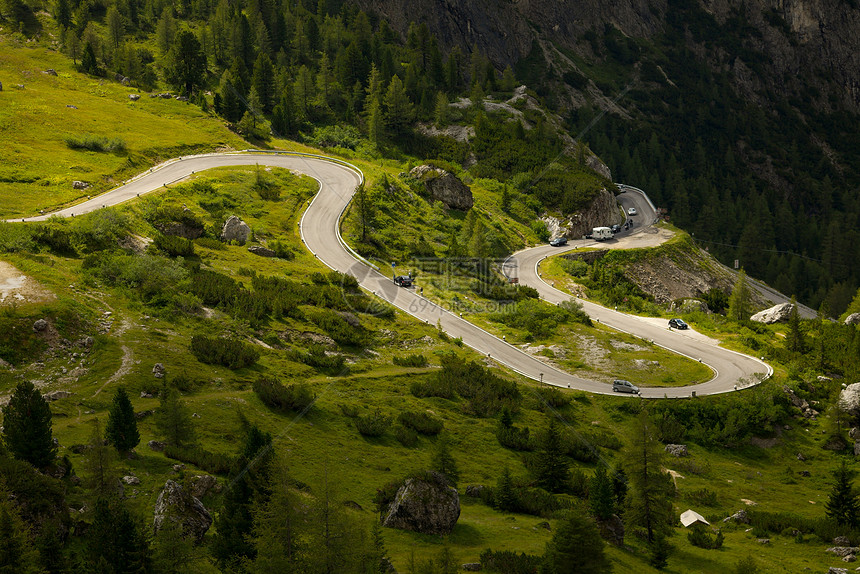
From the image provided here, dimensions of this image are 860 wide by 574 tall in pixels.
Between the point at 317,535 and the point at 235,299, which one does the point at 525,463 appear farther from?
the point at 235,299

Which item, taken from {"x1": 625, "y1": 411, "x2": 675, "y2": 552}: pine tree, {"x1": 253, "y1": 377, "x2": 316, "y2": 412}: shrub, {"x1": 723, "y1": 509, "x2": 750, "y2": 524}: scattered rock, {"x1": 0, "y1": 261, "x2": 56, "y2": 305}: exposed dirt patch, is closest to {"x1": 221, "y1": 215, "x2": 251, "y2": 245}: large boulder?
{"x1": 0, "y1": 261, "x2": 56, "y2": 305}: exposed dirt patch

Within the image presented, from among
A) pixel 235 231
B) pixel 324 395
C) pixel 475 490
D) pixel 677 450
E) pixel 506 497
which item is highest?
pixel 506 497

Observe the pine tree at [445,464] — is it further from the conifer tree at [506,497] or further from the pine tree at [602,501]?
the pine tree at [602,501]

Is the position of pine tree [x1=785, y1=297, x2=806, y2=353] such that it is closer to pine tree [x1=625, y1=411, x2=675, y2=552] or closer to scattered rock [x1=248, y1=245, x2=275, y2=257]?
pine tree [x1=625, y1=411, x2=675, y2=552]

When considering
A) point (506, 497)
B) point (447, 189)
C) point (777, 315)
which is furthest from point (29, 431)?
point (777, 315)

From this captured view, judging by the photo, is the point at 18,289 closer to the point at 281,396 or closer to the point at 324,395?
the point at 281,396

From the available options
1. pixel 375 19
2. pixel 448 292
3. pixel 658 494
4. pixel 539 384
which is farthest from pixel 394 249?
pixel 375 19

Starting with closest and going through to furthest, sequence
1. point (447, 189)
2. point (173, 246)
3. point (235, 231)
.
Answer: point (173, 246) < point (235, 231) < point (447, 189)

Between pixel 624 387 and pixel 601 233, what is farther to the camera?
pixel 601 233
